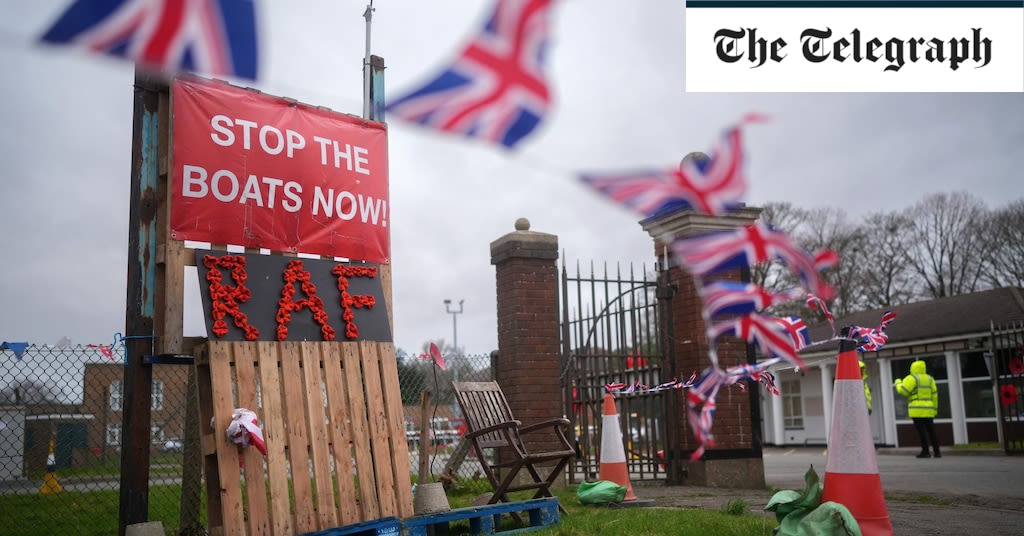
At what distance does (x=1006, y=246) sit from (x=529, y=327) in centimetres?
2833

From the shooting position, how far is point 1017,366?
14.8 meters

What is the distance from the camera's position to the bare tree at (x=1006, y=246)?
2973 centimetres

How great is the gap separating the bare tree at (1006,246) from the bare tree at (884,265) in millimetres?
2880

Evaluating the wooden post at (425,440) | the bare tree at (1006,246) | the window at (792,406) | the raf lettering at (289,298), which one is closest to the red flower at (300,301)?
the raf lettering at (289,298)

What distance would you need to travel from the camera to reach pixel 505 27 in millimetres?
2475

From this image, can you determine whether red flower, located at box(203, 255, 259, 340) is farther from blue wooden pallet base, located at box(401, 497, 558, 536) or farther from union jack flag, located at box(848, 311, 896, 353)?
union jack flag, located at box(848, 311, 896, 353)

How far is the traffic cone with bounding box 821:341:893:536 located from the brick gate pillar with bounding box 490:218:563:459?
4.00m

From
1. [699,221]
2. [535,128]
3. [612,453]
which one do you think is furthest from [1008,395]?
[535,128]

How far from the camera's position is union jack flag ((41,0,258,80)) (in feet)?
7.73

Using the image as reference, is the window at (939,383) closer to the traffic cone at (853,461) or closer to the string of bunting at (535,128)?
the traffic cone at (853,461)

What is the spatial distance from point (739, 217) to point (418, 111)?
22.3ft

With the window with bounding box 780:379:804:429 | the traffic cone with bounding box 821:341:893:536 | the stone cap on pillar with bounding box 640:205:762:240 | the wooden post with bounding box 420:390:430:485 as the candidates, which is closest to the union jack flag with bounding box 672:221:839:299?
the traffic cone with bounding box 821:341:893:536

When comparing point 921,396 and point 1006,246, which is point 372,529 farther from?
point 1006,246

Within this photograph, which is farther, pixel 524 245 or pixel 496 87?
pixel 524 245
